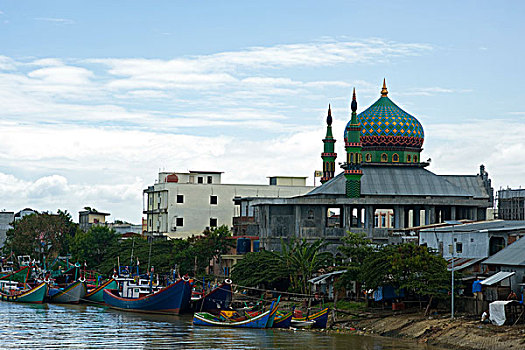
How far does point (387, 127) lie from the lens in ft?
298

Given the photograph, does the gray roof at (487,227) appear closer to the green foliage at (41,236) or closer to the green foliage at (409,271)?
the green foliage at (409,271)

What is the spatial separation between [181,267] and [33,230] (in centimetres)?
3868

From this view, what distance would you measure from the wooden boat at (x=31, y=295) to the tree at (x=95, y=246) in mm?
27161

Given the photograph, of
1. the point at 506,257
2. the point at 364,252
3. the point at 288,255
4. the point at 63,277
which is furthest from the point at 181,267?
the point at 506,257

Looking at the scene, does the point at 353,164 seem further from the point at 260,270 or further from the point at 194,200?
the point at 194,200

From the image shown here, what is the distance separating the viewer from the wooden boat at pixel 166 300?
70750mm

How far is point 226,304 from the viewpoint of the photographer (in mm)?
70000

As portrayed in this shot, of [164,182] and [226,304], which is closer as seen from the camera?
[226,304]

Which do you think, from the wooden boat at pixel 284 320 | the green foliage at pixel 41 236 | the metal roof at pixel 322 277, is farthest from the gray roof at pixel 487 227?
the green foliage at pixel 41 236

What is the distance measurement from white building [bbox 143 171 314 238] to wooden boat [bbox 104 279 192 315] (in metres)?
46.0

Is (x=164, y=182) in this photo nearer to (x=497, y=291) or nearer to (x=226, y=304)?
(x=226, y=304)

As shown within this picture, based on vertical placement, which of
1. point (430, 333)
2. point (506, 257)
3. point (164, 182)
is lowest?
point (430, 333)

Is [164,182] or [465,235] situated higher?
[164,182]

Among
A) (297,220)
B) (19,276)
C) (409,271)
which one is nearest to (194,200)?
(19,276)
